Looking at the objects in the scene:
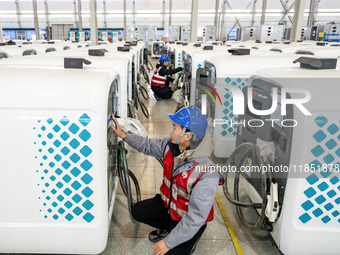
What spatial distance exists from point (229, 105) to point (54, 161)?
110 inches

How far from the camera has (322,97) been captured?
79.5 inches

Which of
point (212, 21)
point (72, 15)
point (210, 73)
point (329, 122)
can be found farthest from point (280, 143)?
point (72, 15)

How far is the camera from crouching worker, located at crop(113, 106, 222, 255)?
2.09 meters

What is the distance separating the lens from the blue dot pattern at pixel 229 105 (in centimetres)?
413

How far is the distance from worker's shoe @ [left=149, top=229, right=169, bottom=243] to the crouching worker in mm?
287

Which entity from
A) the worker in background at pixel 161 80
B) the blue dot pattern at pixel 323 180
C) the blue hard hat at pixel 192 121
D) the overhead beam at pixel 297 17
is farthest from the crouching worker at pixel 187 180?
the overhead beam at pixel 297 17

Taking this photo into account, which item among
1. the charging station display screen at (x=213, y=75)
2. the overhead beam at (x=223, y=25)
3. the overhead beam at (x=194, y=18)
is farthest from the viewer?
the overhead beam at (x=223, y=25)

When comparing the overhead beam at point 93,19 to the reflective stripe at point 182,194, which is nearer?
the reflective stripe at point 182,194

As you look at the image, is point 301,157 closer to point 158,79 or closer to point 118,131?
point 118,131

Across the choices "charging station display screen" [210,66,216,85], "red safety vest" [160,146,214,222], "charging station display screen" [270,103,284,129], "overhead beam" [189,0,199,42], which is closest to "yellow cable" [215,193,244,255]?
"red safety vest" [160,146,214,222]

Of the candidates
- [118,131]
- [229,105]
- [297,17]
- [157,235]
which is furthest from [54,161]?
[297,17]

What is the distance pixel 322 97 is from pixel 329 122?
175 millimetres

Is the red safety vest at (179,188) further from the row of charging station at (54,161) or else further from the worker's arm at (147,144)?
the row of charging station at (54,161)

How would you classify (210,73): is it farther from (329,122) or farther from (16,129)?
(16,129)
